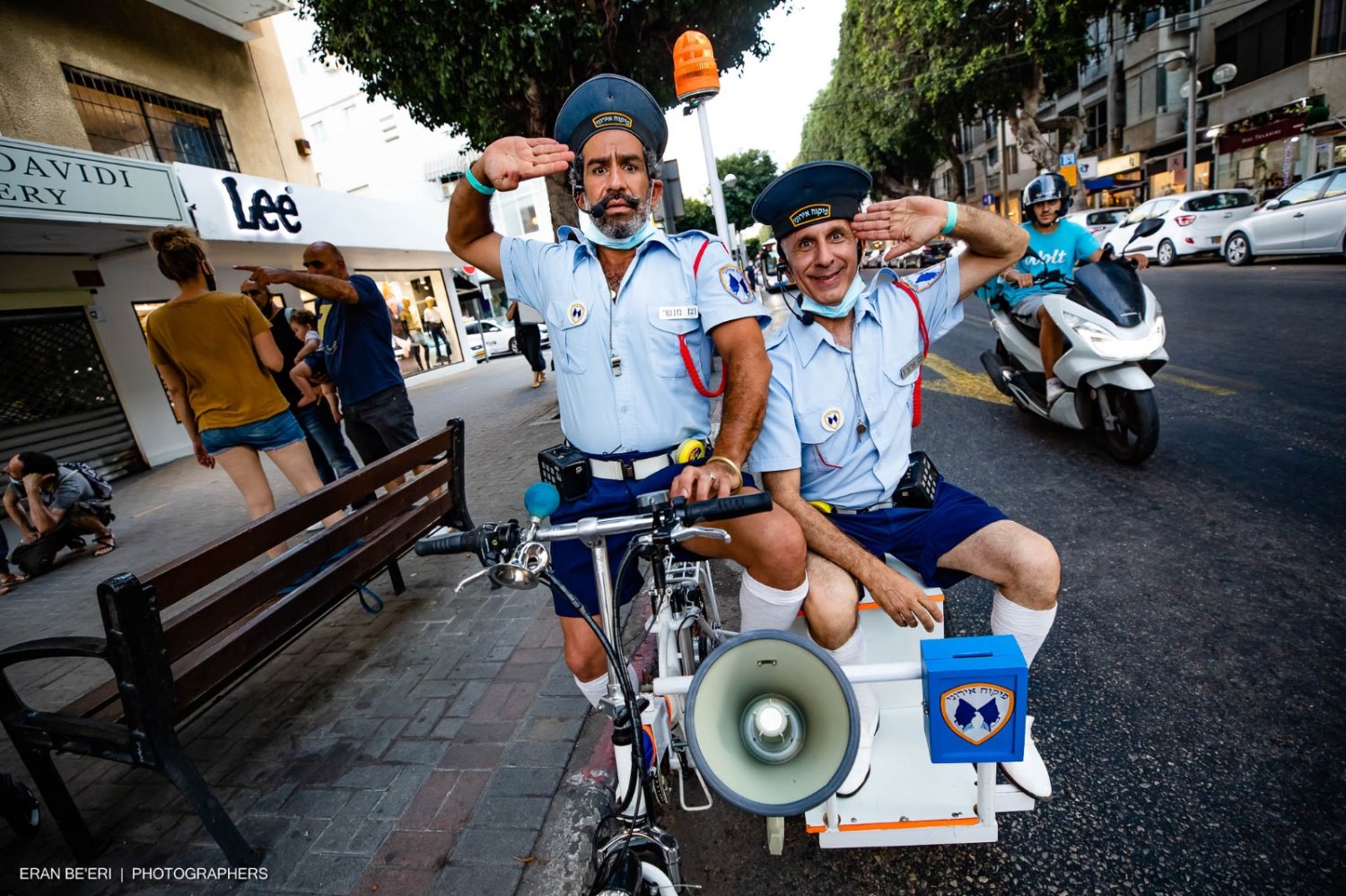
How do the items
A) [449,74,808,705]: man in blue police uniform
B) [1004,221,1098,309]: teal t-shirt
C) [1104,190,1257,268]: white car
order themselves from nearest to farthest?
1. [449,74,808,705]: man in blue police uniform
2. [1004,221,1098,309]: teal t-shirt
3. [1104,190,1257,268]: white car

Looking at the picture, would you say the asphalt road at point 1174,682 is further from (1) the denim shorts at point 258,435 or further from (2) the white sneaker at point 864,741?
(1) the denim shorts at point 258,435

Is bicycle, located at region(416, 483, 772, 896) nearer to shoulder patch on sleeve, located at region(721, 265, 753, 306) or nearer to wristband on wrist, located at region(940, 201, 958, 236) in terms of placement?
shoulder patch on sleeve, located at region(721, 265, 753, 306)

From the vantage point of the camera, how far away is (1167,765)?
2.00 m

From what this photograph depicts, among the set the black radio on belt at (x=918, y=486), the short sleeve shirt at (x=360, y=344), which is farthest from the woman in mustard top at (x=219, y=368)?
the black radio on belt at (x=918, y=486)

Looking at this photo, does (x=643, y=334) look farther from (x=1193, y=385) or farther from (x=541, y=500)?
(x=1193, y=385)

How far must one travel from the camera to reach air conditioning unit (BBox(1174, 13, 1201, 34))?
76.8ft

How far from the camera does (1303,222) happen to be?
428 inches

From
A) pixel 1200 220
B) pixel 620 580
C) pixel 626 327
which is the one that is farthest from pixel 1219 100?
pixel 620 580

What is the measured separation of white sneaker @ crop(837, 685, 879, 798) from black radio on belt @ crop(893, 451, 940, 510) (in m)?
0.67

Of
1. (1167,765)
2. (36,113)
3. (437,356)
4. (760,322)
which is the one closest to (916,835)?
(1167,765)

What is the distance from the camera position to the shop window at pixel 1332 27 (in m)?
19.0

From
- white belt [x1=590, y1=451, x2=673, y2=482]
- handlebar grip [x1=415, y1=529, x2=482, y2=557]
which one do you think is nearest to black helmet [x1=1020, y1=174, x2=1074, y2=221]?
white belt [x1=590, y1=451, x2=673, y2=482]

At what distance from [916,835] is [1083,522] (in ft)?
8.27

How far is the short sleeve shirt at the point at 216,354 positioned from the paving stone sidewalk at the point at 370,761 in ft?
4.92
